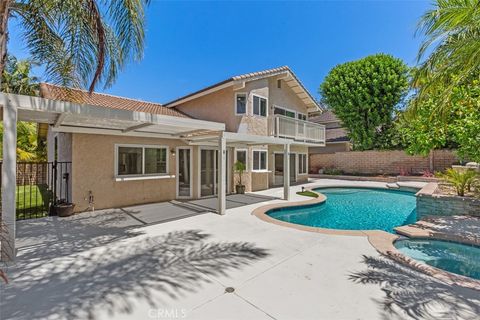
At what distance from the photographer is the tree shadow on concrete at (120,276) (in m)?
3.88

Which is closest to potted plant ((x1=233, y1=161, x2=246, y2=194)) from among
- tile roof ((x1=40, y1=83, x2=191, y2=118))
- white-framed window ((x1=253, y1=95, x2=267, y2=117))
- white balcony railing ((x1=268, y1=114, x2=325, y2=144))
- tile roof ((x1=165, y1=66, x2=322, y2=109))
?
white balcony railing ((x1=268, y1=114, x2=325, y2=144))

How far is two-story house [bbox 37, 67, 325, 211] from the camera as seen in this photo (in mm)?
9070

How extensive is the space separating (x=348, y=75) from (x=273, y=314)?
93.5 ft

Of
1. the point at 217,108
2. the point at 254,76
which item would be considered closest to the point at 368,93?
the point at 254,76

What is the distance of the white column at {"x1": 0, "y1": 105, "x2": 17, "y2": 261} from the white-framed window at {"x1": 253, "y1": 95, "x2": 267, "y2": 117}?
12986 millimetres

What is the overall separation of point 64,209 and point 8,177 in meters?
4.70

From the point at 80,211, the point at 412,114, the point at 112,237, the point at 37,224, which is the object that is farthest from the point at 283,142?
the point at 37,224

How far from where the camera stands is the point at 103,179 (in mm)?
10781

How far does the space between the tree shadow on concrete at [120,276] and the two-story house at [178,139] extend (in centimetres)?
377

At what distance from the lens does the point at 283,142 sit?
13484 mm

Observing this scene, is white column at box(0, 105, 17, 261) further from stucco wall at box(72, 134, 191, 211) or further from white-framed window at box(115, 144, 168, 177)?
white-framed window at box(115, 144, 168, 177)

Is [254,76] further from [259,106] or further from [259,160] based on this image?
[259,160]

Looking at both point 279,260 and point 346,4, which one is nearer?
point 279,260

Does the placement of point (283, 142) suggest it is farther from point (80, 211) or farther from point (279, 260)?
point (80, 211)
